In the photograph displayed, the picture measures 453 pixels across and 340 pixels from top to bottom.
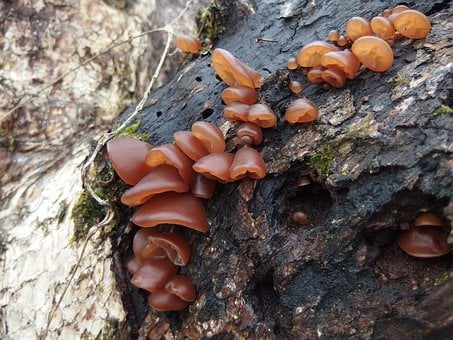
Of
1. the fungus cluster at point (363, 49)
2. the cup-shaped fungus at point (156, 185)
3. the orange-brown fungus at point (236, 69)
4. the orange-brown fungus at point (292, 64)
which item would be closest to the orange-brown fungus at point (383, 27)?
the fungus cluster at point (363, 49)

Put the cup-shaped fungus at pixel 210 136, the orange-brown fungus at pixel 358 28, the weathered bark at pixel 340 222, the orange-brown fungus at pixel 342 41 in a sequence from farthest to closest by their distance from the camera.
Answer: the orange-brown fungus at pixel 342 41 → the orange-brown fungus at pixel 358 28 → the cup-shaped fungus at pixel 210 136 → the weathered bark at pixel 340 222

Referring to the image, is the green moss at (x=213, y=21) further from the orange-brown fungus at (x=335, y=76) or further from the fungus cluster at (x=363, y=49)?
the orange-brown fungus at (x=335, y=76)

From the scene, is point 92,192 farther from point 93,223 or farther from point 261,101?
point 261,101

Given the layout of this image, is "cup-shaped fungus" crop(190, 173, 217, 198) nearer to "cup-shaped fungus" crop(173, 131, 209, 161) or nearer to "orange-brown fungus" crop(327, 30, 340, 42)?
"cup-shaped fungus" crop(173, 131, 209, 161)

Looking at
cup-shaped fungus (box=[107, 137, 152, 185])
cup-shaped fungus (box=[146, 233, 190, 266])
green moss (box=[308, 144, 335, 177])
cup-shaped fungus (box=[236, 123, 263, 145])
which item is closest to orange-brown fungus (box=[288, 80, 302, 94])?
cup-shaped fungus (box=[236, 123, 263, 145])

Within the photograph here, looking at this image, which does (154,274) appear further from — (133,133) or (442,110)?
(442,110)

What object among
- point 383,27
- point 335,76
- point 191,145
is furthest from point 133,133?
point 383,27

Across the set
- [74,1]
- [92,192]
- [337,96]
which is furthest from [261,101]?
[74,1]
